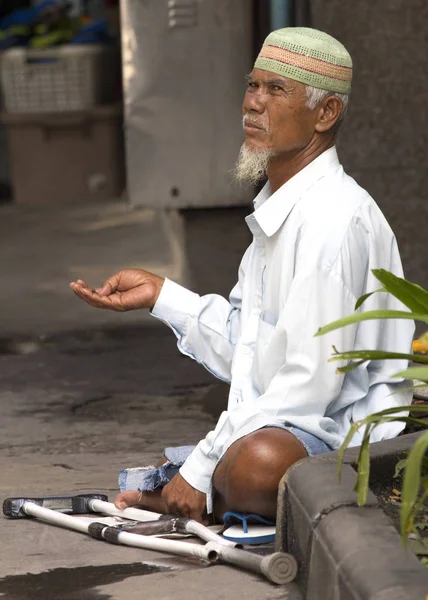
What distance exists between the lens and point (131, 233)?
382 inches

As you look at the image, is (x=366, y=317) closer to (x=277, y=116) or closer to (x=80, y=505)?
(x=277, y=116)

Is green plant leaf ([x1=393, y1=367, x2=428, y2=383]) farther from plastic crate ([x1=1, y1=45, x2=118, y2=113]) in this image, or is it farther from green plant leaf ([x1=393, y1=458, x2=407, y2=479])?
plastic crate ([x1=1, y1=45, x2=118, y2=113])

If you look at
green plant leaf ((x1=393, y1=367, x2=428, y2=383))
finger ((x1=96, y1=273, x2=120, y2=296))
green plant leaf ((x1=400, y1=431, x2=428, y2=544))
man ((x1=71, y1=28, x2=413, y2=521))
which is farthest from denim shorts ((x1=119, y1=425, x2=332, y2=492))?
green plant leaf ((x1=400, y1=431, x2=428, y2=544))

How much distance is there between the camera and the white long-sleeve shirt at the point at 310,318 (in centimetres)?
357

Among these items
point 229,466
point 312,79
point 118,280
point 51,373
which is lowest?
point 51,373

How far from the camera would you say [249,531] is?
3613mm

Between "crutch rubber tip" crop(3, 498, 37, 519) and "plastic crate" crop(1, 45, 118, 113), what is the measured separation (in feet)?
24.2

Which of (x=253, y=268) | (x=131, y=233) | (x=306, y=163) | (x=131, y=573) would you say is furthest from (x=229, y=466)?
(x=131, y=233)

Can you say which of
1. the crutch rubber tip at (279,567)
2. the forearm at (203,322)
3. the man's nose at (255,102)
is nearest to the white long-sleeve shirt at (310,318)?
the forearm at (203,322)

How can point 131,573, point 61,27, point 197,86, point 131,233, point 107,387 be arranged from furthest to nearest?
1. point 61,27
2. point 131,233
3. point 197,86
4. point 107,387
5. point 131,573

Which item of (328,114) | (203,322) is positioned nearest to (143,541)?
(203,322)

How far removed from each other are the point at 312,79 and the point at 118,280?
87 centimetres

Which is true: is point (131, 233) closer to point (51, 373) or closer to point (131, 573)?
point (51, 373)

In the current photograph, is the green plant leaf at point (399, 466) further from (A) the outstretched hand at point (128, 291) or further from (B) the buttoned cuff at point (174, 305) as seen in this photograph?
(A) the outstretched hand at point (128, 291)
